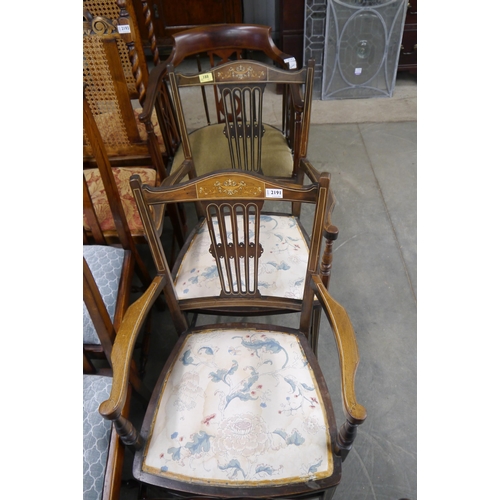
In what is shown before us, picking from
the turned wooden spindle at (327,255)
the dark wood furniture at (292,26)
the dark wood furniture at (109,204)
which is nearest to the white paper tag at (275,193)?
the turned wooden spindle at (327,255)

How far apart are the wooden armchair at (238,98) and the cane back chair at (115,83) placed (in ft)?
0.42

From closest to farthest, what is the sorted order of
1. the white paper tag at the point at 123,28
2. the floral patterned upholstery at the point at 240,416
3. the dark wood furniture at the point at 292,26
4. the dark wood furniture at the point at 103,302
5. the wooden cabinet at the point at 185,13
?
the floral patterned upholstery at the point at 240,416, the dark wood furniture at the point at 103,302, the white paper tag at the point at 123,28, the dark wood furniture at the point at 292,26, the wooden cabinet at the point at 185,13

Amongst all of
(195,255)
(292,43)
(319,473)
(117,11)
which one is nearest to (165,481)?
(319,473)

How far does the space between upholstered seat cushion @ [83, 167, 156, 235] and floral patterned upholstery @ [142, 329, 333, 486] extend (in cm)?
53

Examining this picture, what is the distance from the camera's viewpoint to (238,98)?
1455mm

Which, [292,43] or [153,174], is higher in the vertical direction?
[292,43]

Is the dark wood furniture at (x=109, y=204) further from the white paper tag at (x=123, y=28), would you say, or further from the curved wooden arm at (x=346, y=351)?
the curved wooden arm at (x=346, y=351)

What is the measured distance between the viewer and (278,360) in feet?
3.20

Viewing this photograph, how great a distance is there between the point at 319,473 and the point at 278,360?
265 mm

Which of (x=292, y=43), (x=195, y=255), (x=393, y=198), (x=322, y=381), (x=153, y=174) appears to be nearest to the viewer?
(x=322, y=381)

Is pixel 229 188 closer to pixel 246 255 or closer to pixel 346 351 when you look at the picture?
pixel 246 255

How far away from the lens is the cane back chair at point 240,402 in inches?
31.2

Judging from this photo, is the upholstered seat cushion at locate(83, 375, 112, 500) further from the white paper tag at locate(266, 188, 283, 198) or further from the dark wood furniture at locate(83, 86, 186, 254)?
the white paper tag at locate(266, 188, 283, 198)

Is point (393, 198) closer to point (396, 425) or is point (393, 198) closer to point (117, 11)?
point (396, 425)
